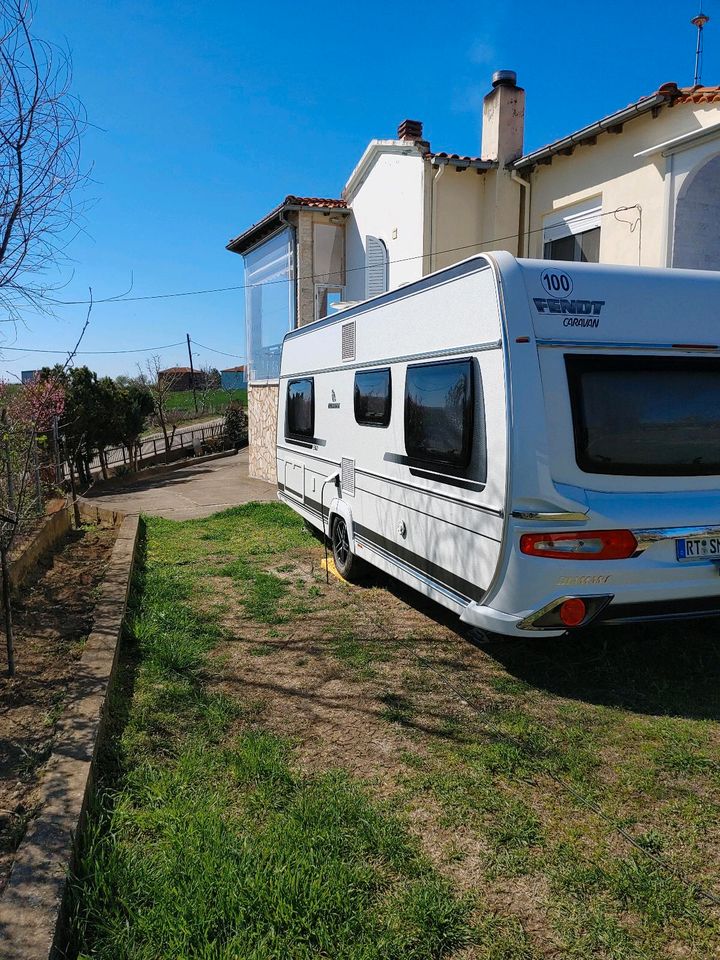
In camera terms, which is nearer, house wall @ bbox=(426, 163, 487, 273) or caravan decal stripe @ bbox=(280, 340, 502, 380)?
caravan decal stripe @ bbox=(280, 340, 502, 380)

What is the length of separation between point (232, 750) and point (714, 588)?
117 inches

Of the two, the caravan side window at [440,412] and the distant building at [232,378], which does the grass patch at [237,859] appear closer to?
the caravan side window at [440,412]

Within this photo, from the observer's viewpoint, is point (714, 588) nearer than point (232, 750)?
No

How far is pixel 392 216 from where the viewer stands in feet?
45.7

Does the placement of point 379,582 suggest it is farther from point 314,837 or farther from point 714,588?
point 314,837

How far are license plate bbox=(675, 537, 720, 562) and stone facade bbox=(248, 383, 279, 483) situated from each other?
47.2 ft

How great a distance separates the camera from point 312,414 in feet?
27.9

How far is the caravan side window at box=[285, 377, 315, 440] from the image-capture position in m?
8.55

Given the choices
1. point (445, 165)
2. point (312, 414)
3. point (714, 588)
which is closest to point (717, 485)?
point (714, 588)

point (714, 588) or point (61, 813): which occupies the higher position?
point (714, 588)

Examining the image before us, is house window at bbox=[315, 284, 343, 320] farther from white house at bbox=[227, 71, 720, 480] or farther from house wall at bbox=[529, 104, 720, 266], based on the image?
house wall at bbox=[529, 104, 720, 266]

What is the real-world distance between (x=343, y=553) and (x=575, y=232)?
6.83m

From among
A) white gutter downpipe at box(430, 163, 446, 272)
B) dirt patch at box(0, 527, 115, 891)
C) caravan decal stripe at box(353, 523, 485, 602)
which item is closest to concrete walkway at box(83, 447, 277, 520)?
dirt patch at box(0, 527, 115, 891)

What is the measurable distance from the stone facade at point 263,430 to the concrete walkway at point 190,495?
0.40 metres
